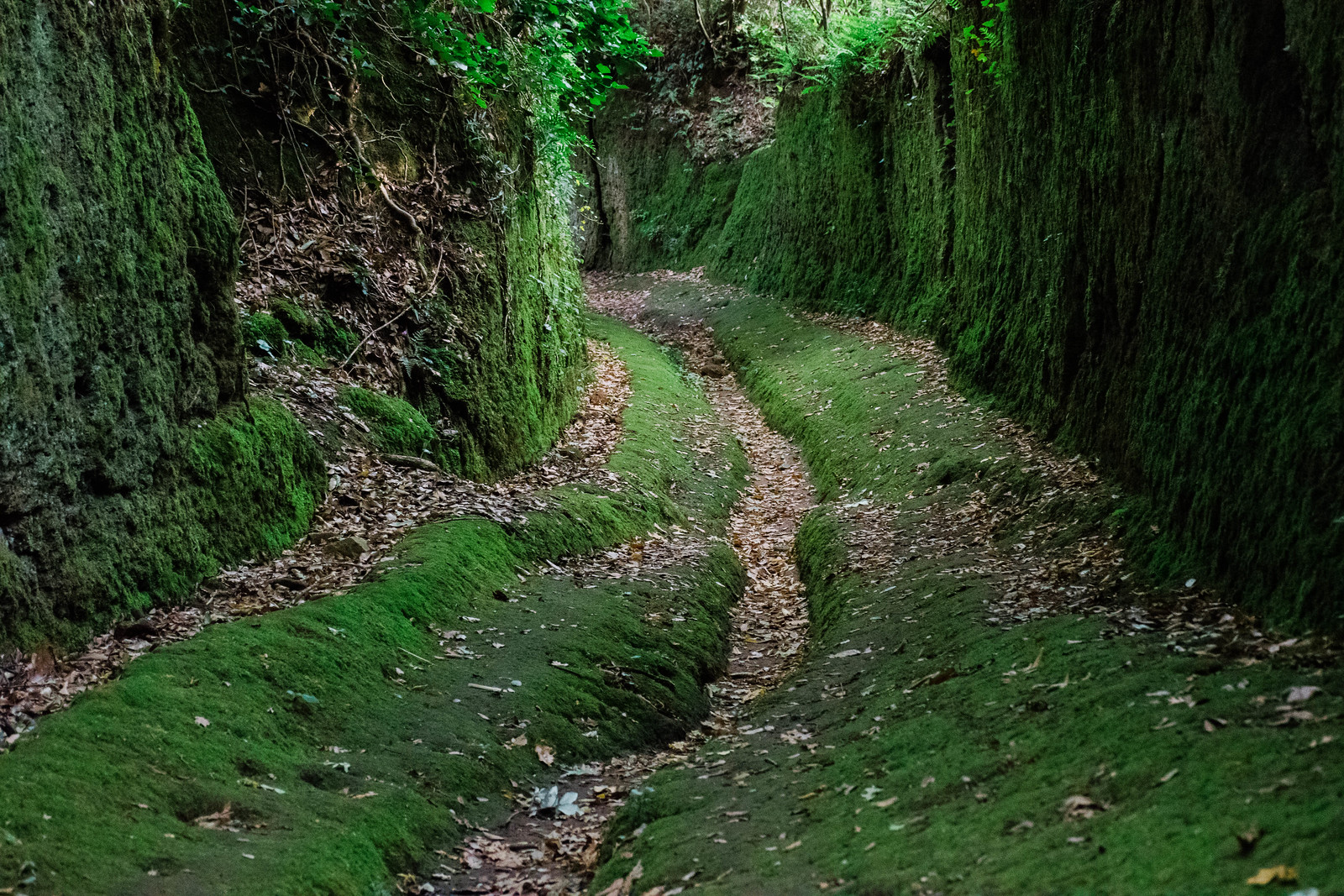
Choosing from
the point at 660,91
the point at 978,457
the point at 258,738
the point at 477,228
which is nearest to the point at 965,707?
the point at 258,738

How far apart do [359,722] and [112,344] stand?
3.30m

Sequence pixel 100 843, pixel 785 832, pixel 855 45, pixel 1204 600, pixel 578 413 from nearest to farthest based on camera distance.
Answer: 1. pixel 100 843
2. pixel 785 832
3. pixel 1204 600
4. pixel 578 413
5. pixel 855 45

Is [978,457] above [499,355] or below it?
below

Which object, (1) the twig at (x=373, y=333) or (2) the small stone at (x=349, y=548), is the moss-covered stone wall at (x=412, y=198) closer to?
(1) the twig at (x=373, y=333)

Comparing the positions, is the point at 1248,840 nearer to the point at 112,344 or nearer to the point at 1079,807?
the point at 1079,807

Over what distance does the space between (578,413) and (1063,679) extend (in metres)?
11.8

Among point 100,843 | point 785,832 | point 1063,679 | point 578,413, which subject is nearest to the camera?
point 100,843

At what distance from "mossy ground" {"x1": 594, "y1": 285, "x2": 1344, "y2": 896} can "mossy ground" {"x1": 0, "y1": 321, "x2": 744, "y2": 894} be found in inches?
46.1

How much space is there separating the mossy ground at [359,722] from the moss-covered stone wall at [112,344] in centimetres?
95

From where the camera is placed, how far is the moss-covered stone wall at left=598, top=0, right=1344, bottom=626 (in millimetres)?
6242

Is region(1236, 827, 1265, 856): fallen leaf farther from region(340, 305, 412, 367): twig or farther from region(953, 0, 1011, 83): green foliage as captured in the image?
region(953, 0, 1011, 83): green foliage

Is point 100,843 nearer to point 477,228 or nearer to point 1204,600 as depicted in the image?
point 1204,600

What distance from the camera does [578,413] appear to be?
1697 centimetres

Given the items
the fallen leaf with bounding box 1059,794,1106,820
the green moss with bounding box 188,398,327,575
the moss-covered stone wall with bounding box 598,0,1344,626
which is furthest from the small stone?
the moss-covered stone wall with bounding box 598,0,1344,626
